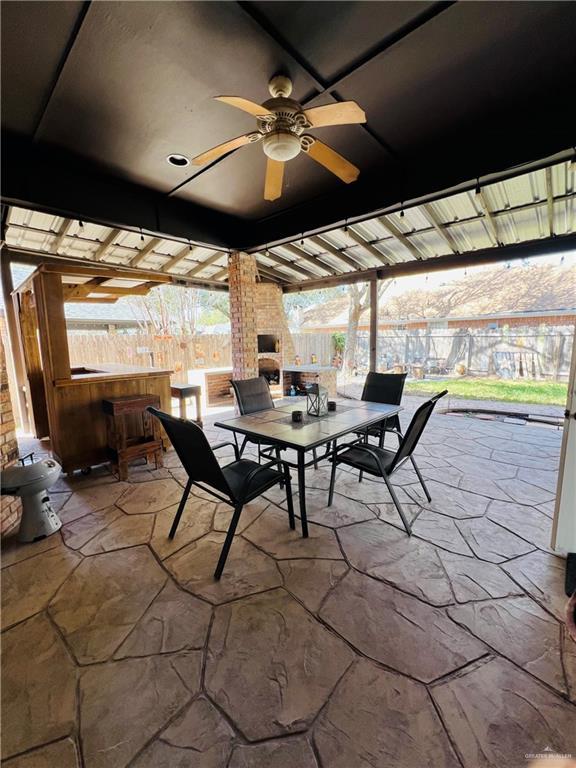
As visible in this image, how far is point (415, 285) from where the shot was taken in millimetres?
14234

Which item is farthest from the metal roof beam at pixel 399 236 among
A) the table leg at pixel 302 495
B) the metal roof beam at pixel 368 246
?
the table leg at pixel 302 495

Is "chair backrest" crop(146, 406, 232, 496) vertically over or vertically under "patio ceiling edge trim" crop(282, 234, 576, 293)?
under

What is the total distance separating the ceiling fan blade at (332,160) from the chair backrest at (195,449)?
1.86 meters

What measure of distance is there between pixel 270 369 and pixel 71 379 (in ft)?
14.7

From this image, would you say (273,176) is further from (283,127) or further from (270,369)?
(270,369)

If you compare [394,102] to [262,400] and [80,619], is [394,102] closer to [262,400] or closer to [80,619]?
[262,400]

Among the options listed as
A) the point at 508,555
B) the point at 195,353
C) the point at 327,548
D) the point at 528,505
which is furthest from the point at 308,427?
the point at 195,353

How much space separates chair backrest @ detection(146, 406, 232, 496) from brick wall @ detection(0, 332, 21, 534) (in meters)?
1.31

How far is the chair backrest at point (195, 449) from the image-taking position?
1680 mm

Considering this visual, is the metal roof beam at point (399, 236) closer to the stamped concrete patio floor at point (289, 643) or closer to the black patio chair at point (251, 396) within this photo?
the black patio chair at point (251, 396)

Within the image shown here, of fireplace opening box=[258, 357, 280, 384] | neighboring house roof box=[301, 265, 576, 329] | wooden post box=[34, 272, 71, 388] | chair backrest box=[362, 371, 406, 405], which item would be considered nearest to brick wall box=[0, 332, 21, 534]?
wooden post box=[34, 272, 71, 388]

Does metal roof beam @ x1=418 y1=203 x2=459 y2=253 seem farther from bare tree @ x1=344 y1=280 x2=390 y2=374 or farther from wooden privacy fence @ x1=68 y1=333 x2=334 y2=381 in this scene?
bare tree @ x1=344 y1=280 x2=390 y2=374

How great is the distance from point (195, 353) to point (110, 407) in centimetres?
662

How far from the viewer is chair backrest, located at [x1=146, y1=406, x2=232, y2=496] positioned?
5.51 ft
